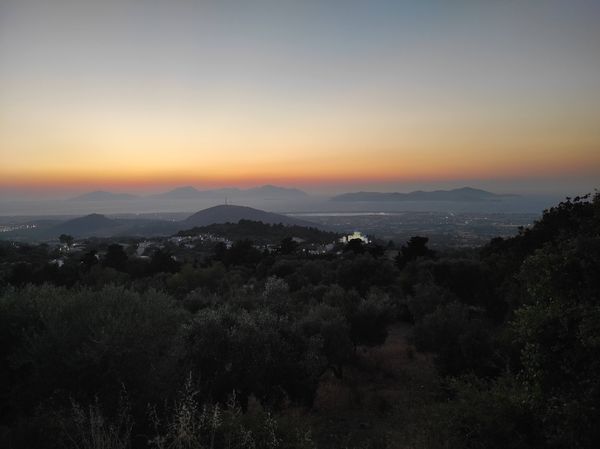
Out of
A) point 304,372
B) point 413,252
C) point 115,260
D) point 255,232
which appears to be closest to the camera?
point 304,372

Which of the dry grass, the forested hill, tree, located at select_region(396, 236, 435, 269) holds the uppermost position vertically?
tree, located at select_region(396, 236, 435, 269)

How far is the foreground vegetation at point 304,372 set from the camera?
7.20 m

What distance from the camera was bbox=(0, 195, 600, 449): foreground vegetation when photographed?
7.20 m

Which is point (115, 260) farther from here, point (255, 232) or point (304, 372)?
point (255, 232)

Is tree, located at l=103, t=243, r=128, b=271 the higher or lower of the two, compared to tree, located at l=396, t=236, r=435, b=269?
lower

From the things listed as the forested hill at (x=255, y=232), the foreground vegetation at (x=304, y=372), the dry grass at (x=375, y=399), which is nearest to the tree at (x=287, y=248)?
the forested hill at (x=255, y=232)

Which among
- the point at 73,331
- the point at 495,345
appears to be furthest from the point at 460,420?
the point at 73,331

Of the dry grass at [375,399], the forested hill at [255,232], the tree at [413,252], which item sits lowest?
the forested hill at [255,232]

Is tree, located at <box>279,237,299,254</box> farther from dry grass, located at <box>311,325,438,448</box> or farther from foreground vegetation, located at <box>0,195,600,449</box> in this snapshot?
foreground vegetation, located at <box>0,195,600,449</box>

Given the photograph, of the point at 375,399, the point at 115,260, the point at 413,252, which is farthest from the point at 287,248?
the point at 375,399

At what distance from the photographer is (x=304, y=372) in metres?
11.7

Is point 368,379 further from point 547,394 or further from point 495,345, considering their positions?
point 547,394

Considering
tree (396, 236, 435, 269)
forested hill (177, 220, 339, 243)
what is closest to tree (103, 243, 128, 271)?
tree (396, 236, 435, 269)

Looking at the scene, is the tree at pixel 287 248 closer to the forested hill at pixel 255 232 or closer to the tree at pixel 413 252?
the tree at pixel 413 252
